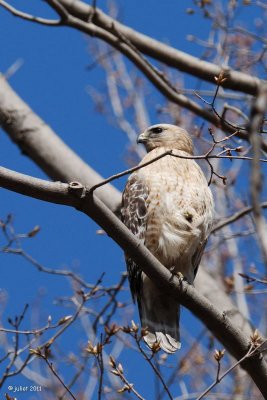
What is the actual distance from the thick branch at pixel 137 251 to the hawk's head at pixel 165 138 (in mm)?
2032

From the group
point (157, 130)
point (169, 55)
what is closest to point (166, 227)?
point (157, 130)

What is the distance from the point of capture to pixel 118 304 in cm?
512

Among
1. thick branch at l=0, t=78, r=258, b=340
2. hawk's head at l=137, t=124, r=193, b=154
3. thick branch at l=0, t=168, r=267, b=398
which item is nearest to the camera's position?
thick branch at l=0, t=168, r=267, b=398

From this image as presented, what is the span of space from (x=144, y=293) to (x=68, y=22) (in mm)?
2132

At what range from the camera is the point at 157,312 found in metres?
4.57

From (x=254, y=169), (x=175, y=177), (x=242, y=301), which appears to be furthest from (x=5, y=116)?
(x=254, y=169)

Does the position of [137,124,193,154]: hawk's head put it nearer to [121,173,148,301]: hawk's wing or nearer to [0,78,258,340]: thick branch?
[0,78,258,340]: thick branch

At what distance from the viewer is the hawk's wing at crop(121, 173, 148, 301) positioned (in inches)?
179

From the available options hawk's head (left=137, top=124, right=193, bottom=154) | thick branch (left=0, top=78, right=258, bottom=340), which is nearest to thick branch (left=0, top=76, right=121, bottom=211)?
thick branch (left=0, top=78, right=258, bottom=340)

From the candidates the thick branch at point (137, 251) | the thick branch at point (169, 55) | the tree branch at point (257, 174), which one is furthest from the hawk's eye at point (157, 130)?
the tree branch at point (257, 174)

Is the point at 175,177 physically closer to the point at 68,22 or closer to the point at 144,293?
the point at 144,293

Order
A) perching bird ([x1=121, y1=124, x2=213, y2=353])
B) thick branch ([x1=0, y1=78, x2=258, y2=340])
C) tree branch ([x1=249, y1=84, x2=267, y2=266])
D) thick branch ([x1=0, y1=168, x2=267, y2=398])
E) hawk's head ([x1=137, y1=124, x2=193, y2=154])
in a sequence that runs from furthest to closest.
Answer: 1. hawk's head ([x1=137, y1=124, x2=193, y2=154])
2. thick branch ([x1=0, y1=78, x2=258, y2=340])
3. perching bird ([x1=121, y1=124, x2=213, y2=353])
4. thick branch ([x1=0, y1=168, x2=267, y2=398])
5. tree branch ([x1=249, y1=84, x2=267, y2=266])

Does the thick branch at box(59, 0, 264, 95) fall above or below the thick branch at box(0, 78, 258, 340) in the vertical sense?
above

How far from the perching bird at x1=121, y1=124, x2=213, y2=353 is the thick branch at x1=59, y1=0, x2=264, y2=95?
0.81 metres
